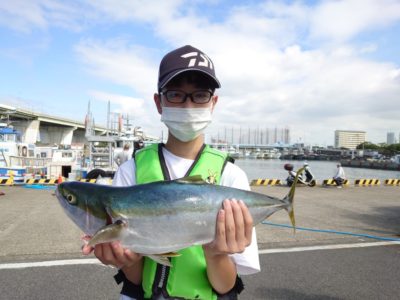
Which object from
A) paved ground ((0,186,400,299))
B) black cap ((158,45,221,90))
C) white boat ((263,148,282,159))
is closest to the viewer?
black cap ((158,45,221,90))

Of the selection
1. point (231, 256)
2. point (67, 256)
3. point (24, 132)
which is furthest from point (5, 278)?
point (24, 132)

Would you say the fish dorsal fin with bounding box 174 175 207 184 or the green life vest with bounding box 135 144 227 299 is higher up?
the fish dorsal fin with bounding box 174 175 207 184

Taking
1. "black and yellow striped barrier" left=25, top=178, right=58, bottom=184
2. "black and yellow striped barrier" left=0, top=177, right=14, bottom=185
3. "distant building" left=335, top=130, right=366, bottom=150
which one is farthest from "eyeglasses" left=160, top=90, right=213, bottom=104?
"distant building" left=335, top=130, right=366, bottom=150

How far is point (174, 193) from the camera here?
1.54 metres

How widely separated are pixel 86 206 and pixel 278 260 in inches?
181

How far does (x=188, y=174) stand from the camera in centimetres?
191

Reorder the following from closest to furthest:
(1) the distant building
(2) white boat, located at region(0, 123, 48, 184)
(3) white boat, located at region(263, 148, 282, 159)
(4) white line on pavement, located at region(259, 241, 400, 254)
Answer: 1. (4) white line on pavement, located at region(259, 241, 400, 254)
2. (2) white boat, located at region(0, 123, 48, 184)
3. (3) white boat, located at region(263, 148, 282, 159)
4. (1) the distant building

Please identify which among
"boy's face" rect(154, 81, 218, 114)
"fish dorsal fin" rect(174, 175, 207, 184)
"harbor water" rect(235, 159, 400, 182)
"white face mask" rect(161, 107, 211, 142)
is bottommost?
"harbor water" rect(235, 159, 400, 182)

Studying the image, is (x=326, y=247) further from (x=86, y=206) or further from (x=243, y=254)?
(x=86, y=206)

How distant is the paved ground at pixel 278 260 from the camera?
4.21 m

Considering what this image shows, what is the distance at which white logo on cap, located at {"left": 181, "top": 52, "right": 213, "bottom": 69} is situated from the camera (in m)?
1.85

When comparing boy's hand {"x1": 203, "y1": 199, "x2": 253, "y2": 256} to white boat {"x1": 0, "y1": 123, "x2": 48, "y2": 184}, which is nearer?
boy's hand {"x1": 203, "y1": 199, "x2": 253, "y2": 256}

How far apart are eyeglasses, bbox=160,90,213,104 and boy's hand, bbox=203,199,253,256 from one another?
2.33ft

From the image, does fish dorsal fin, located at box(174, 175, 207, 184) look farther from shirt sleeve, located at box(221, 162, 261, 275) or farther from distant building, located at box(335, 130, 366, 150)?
distant building, located at box(335, 130, 366, 150)
